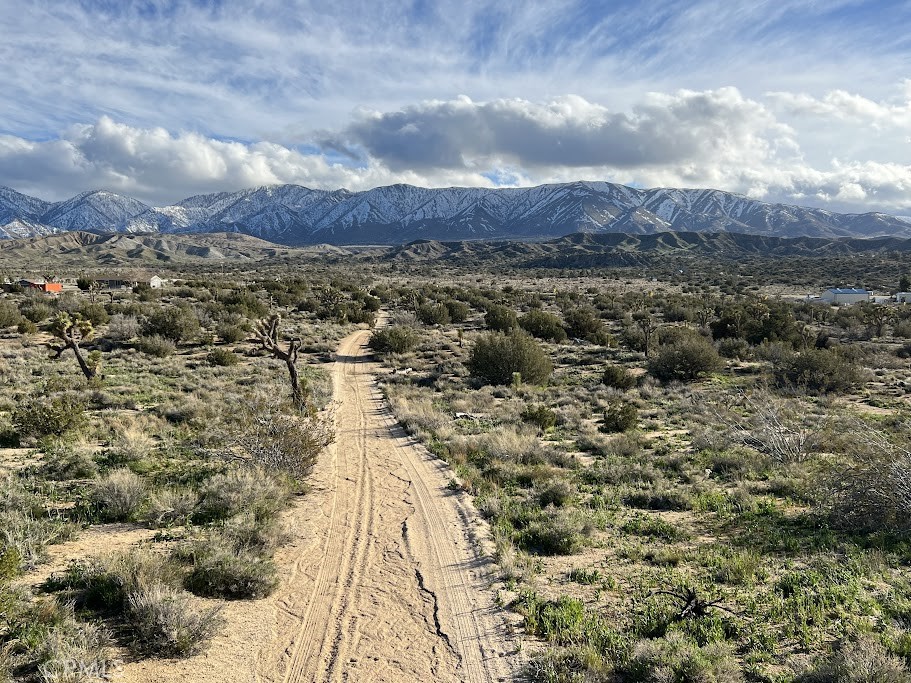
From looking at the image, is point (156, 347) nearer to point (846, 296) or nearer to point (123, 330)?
point (123, 330)

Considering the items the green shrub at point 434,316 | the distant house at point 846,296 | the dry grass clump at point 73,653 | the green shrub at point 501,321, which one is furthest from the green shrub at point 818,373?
the distant house at point 846,296

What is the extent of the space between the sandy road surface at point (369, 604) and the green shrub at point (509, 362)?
416 inches

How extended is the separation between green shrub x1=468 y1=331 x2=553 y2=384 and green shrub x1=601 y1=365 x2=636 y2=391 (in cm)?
247

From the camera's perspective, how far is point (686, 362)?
22344 millimetres

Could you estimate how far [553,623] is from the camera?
634 cm

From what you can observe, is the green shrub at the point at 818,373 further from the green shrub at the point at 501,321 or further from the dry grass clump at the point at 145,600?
the dry grass clump at the point at 145,600

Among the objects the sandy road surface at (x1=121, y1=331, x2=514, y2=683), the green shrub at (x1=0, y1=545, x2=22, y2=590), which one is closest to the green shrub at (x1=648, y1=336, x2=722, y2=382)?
the sandy road surface at (x1=121, y1=331, x2=514, y2=683)

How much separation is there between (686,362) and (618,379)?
13.0ft

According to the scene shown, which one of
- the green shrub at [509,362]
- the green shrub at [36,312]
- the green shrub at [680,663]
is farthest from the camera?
the green shrub at [36,312]

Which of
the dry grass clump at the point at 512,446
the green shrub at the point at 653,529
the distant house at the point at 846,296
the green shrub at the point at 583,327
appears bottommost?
the dry grass clump at the point at 512,446

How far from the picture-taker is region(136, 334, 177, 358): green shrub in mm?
23672

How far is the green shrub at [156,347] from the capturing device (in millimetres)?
23672

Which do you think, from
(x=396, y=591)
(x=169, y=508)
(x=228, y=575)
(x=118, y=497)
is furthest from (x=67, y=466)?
(x=396, y=591)

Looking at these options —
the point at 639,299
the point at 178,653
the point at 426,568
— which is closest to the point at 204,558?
the point at 178,653
